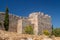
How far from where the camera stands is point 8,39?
736cm

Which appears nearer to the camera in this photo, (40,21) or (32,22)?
(40,21)

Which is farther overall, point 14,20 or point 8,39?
point 14,20

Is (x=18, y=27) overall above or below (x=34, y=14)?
below

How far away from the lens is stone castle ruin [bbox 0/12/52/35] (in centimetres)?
2961

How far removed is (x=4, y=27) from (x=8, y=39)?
18.7 meters

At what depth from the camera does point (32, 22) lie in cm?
3250

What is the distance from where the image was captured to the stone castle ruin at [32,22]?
29609 mm

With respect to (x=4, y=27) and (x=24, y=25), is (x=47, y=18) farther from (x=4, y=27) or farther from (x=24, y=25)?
(x=4, y=27)

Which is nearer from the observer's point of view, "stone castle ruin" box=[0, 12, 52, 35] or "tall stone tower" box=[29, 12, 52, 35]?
"stone castle ruin" box=[0, 12, 52, 35]

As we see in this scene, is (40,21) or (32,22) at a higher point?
(40,21)

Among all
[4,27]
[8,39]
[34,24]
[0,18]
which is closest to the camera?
[8,39]

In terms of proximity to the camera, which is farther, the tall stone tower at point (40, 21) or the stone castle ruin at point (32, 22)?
the tall stone tower at point (40, 21)

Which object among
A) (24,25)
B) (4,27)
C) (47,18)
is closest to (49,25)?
(47,18)

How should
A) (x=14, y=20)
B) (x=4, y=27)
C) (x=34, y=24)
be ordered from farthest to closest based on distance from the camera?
(x=34, y=24) → (x=14, y=20) → (x=4, y=27)
